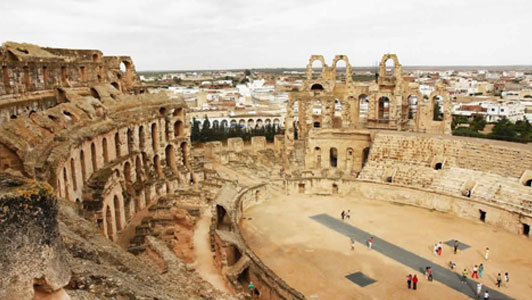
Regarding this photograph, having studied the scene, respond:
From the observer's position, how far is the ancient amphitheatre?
9.11 m

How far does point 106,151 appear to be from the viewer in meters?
21.4

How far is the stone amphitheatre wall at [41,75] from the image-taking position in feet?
59.5

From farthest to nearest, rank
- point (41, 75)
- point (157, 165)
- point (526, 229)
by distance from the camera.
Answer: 1. point (157, 165)
2. point (526, 229)
3. point (41, 75)

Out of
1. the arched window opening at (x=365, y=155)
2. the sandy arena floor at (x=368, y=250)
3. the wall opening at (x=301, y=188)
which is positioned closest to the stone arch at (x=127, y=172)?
the sandy arena floor at (x=368, y=250)

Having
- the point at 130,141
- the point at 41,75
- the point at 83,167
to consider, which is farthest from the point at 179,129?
the point at 83,167

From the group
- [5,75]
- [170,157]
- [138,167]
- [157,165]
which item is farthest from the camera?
[170,157]

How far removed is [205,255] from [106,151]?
23.8 feet

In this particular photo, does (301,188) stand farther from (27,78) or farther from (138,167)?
(27,78)

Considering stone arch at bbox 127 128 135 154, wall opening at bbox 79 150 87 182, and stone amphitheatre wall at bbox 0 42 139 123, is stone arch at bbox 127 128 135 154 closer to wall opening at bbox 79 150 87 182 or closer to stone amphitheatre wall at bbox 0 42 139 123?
stone amphitheatre wall at bbox 0 42 139 123

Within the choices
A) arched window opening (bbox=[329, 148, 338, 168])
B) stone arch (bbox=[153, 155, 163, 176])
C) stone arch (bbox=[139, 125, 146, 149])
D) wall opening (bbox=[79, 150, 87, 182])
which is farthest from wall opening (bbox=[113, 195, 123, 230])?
arched window opening (bbox=[329, 148, 338, 168])

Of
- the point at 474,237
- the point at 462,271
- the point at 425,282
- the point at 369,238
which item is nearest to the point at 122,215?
the point at 369,238

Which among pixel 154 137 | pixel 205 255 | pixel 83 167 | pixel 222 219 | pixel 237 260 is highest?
pixel 154 137

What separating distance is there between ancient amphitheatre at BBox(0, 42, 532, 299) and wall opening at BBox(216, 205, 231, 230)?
6 centimetres

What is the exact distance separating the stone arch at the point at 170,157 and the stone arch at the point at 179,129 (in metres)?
1.31
